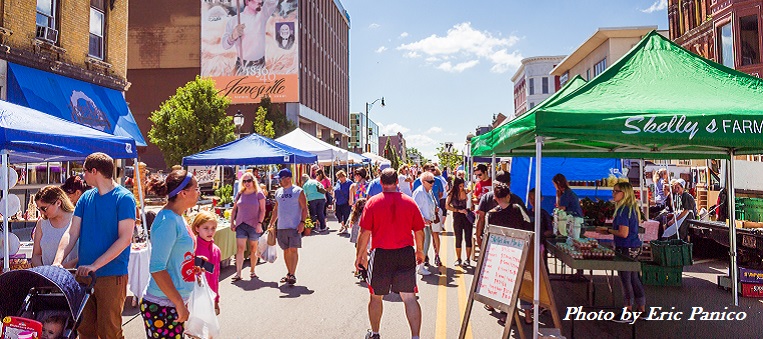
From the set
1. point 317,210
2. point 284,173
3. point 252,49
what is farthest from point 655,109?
point 252,49

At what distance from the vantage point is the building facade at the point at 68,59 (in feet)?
40.1

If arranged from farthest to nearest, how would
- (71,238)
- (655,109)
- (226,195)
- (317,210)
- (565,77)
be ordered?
(565,77) → (226,195) → (317,210) → (655,109) → (71,238)

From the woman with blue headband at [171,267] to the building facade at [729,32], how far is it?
100ft

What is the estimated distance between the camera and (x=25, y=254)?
5.93 meters

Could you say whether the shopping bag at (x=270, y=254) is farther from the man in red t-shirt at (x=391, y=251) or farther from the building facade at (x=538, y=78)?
the building facade at (x=538, y=78)

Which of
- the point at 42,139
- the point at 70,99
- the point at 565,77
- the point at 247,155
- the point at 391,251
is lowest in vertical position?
the point at 391,251

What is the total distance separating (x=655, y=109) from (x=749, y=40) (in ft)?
93.8

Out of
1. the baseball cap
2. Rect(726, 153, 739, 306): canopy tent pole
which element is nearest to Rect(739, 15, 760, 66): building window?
Rect(726, 153, 739, 306): canopy tent pole

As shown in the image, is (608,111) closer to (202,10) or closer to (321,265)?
(321,265)

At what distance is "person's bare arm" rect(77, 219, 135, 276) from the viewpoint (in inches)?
138

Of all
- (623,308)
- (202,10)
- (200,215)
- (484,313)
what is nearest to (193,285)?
(200,215)

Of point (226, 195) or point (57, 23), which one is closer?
point (57, 23)

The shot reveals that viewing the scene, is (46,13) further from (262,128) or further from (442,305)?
(262,128)

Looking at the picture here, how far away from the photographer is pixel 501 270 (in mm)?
4582
